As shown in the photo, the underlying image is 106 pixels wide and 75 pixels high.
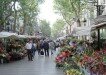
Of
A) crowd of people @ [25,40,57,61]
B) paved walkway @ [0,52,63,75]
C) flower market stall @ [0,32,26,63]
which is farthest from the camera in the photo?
crowd of people @ [25,40,57,61]

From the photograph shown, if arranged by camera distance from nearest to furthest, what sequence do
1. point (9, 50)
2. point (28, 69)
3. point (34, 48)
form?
1. point (28, 69)
2. point (9, 50)
3. point (34, 48)

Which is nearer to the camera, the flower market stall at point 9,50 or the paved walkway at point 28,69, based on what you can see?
the paved walkway at point 28,69

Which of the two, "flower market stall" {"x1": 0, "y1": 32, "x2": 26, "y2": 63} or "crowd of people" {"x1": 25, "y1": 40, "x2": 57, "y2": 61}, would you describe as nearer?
"flower market stall" {"x1": 0, "y1": 32, "x2": 26, "y2": 63}

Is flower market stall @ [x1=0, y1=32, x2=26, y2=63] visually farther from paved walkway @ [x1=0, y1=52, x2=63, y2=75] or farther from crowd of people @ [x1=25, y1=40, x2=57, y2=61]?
paved walkway @ [x1=0, y1=52, x2=63, y2=75]

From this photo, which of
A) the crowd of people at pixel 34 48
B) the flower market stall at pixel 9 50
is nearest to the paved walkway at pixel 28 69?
the flower market stall at pixel 9 50

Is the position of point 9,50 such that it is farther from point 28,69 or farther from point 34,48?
point 28,69

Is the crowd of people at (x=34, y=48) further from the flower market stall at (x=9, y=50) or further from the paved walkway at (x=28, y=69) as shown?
the paved walkway at (x=28, y=69)

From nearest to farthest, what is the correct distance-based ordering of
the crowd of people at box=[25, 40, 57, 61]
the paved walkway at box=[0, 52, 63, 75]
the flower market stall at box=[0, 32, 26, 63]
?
the paved walkway at box=[0, 52, 63, 75], the flower market stall at box=[0, 32, 26, 63], the crowd of people at box=[25, 40, 57, 61]

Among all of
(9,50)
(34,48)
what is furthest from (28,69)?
(34,48)

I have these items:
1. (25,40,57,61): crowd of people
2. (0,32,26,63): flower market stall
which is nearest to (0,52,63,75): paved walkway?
(0,32,26,63): flower market stall

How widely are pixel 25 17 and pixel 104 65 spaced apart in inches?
2506

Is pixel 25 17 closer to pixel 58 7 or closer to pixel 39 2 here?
pixel 58 7

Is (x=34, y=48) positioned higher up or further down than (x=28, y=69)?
higher up

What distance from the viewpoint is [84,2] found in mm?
62844
